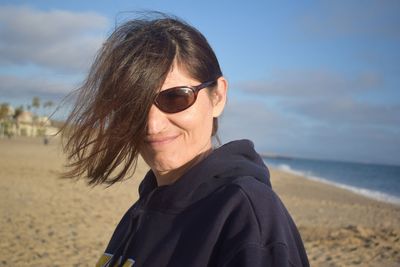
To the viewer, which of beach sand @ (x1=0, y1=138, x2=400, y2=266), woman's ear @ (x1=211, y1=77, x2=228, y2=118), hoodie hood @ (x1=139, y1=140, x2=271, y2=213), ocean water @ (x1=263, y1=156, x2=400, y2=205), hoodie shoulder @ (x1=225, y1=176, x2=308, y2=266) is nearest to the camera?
hoodie shoulder @ (x1=225, y1=176, x2=308, y2=266)

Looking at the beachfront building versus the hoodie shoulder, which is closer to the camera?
the hoodie shoulder

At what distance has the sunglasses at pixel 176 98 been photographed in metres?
1.40

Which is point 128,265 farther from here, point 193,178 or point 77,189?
point 77,189

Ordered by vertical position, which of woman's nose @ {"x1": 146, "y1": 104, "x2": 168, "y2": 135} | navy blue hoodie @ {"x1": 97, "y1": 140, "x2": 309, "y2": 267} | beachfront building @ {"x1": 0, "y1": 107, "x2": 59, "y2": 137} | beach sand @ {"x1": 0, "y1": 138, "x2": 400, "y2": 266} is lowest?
beachfront building @ {"x1": 0, "y1": 107, "x2": 59, "y2": 137}

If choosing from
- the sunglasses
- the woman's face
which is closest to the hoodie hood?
the woman's face

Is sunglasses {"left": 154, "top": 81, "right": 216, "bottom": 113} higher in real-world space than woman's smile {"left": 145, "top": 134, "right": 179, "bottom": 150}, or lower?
higher

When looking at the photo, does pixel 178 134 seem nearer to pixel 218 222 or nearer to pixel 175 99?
pixel 175 99

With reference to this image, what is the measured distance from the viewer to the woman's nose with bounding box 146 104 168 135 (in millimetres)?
1437

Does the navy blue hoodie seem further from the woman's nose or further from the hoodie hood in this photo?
the woman's nose

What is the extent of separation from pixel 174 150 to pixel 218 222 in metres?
0.45

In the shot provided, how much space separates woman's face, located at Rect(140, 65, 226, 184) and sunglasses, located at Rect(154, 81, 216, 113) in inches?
0.7

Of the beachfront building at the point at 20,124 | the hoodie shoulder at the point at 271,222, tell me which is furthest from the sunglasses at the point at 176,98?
the beachfront building at the point at 20,124

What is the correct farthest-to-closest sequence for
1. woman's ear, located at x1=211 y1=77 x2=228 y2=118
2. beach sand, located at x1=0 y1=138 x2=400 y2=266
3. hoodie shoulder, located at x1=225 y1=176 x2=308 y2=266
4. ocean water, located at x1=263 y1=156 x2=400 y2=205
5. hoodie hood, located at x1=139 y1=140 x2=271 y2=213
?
ocean water, located at x1=263 y1=156 x2=400 y2=205, beach sand, located at x1=0 y1=138 x2=400 y2=266, woman's ear, located at x1=211 y1=77 x2=228 y2=118, hoodie hood, located at x1=139 y1=140 x2=271 y2=213, hoodie shoulder, located at x1=225 y1=176 x2=308 y2=266

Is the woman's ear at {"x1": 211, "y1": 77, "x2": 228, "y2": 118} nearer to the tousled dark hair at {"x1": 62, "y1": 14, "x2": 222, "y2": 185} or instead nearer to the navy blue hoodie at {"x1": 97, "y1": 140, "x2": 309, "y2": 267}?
the tousled dark hair at {"x1": 62, "y1": 14, "x2": 222, "y2": 185}
